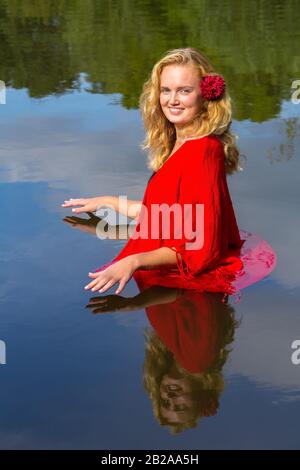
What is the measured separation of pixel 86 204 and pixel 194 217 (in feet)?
4.24

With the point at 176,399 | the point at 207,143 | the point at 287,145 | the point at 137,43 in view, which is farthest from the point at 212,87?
the point at 137,43

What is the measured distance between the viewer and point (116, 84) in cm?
823

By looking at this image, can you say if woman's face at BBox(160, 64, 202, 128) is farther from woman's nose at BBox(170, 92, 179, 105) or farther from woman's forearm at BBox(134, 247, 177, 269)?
woman's forearm at BBox(134, 247, 177, 269)

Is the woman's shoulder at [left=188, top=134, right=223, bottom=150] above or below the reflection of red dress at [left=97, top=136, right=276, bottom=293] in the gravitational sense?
above

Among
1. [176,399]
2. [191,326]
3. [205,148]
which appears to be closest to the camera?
[176,399]

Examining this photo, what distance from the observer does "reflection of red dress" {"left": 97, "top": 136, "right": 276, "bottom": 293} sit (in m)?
4.14

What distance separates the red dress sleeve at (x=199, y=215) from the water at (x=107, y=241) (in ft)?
0.89

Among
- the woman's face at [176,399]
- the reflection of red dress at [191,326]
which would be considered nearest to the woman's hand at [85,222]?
the reflection of red dress at [191,326]

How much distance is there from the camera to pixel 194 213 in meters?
4.12

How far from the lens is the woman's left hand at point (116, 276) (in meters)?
3.93

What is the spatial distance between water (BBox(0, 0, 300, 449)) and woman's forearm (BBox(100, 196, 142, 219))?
0.77ft

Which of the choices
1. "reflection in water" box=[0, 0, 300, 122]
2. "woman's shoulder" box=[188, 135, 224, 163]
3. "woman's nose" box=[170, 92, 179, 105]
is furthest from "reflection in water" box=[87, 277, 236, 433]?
"reflection in water" box=[0, 0, 300, 122]

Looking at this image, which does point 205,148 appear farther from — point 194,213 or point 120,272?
point 120,272
